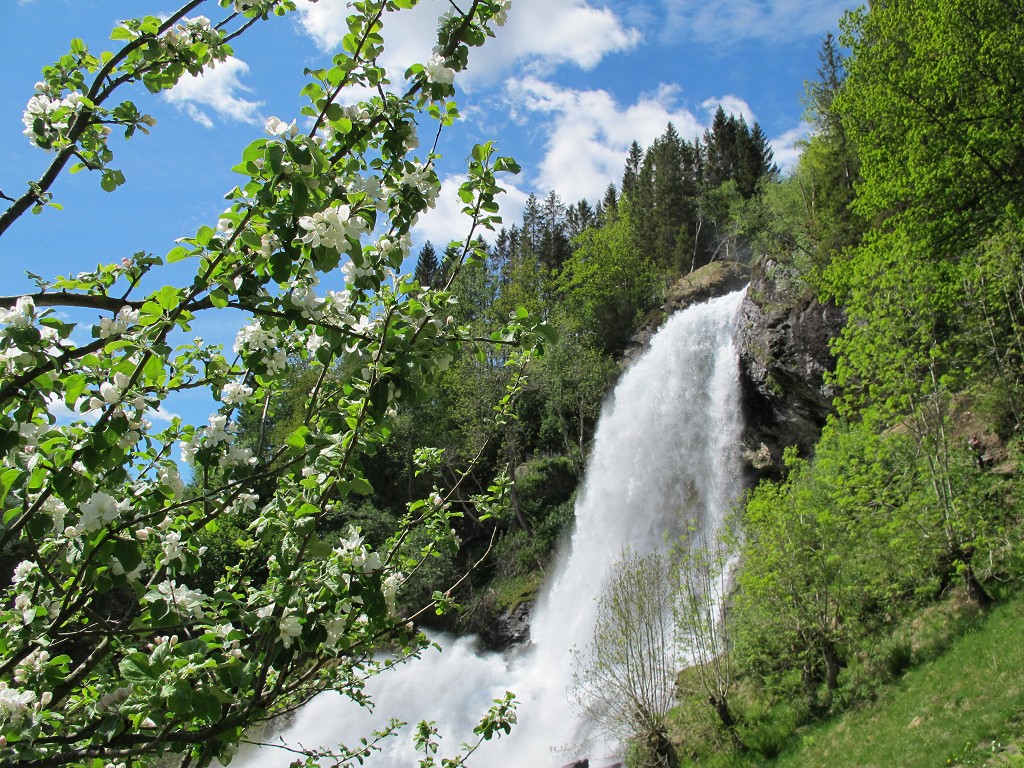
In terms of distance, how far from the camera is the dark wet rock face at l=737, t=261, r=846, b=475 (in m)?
21.9

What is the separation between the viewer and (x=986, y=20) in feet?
49.2

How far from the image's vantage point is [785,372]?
2248 cm

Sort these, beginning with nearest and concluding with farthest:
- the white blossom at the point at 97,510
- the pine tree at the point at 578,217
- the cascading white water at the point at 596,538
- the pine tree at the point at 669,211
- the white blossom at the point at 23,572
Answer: the white blossom at the point at 97,510 < the white blossom at the point at 23,572 < the cascading white water at the point at 596,538 < the pine tree at the point at 669,211 < the pine tree at the point at 578,217

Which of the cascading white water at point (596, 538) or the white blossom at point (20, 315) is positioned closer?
the white blossom at point (20, 315)

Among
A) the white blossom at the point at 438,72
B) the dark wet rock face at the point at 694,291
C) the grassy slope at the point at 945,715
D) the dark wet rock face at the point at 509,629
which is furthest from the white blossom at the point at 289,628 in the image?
the dark wet rock face at the point at 694,291

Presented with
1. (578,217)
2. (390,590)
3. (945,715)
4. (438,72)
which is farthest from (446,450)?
(578,217)

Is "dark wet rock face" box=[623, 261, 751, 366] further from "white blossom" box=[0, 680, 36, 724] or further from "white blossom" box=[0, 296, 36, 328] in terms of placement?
"white blossom" box=[0, 296, 36, 328]

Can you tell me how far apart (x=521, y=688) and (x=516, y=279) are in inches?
1270

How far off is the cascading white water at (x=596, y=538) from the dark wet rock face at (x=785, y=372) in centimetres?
69

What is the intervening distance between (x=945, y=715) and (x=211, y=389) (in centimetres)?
1124

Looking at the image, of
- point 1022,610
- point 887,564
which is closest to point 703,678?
point 887,564

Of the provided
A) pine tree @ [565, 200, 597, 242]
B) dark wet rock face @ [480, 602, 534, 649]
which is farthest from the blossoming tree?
pine tree @ [565, 200, 597, 242]

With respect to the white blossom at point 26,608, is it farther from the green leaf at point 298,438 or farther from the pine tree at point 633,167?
the pine tree at point 633,167

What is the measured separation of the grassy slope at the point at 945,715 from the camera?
8.72 meters
